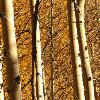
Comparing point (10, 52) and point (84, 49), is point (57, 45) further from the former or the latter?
point (10, 52)

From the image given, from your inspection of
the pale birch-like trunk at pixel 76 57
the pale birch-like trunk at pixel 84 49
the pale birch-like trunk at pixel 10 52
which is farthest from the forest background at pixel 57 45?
Result: the pale birch-like trunk at pixel 10 52

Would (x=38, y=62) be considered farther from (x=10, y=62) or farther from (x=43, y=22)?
(x=43, y=22)

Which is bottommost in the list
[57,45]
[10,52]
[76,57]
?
[10,52]

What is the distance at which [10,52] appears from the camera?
126 inches

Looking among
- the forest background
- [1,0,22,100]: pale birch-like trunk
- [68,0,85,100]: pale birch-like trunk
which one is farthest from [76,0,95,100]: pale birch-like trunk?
the forest background

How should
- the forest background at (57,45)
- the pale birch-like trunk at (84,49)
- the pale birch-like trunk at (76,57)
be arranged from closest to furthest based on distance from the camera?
the pale birch-like trunk at (84,49) < the pale birch-like trunk at (76,57) < the forest background at (57,45)

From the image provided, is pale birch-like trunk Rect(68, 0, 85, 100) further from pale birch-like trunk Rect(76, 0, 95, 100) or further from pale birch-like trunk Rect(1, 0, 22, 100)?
pale birch-like trunk Rect(1, 0, 22, 100)

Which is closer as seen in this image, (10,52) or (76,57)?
(10,52)

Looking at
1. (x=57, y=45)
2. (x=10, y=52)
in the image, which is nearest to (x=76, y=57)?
(x=10, y=52)

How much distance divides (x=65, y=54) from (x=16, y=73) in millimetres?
15949

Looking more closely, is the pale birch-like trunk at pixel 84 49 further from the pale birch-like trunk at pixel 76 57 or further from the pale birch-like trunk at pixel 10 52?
the pale birch-like trunk at pixel 10 52

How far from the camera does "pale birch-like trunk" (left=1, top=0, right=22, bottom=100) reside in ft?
10.2

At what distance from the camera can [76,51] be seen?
480 centimetres

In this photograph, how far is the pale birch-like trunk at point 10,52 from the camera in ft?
10.2
